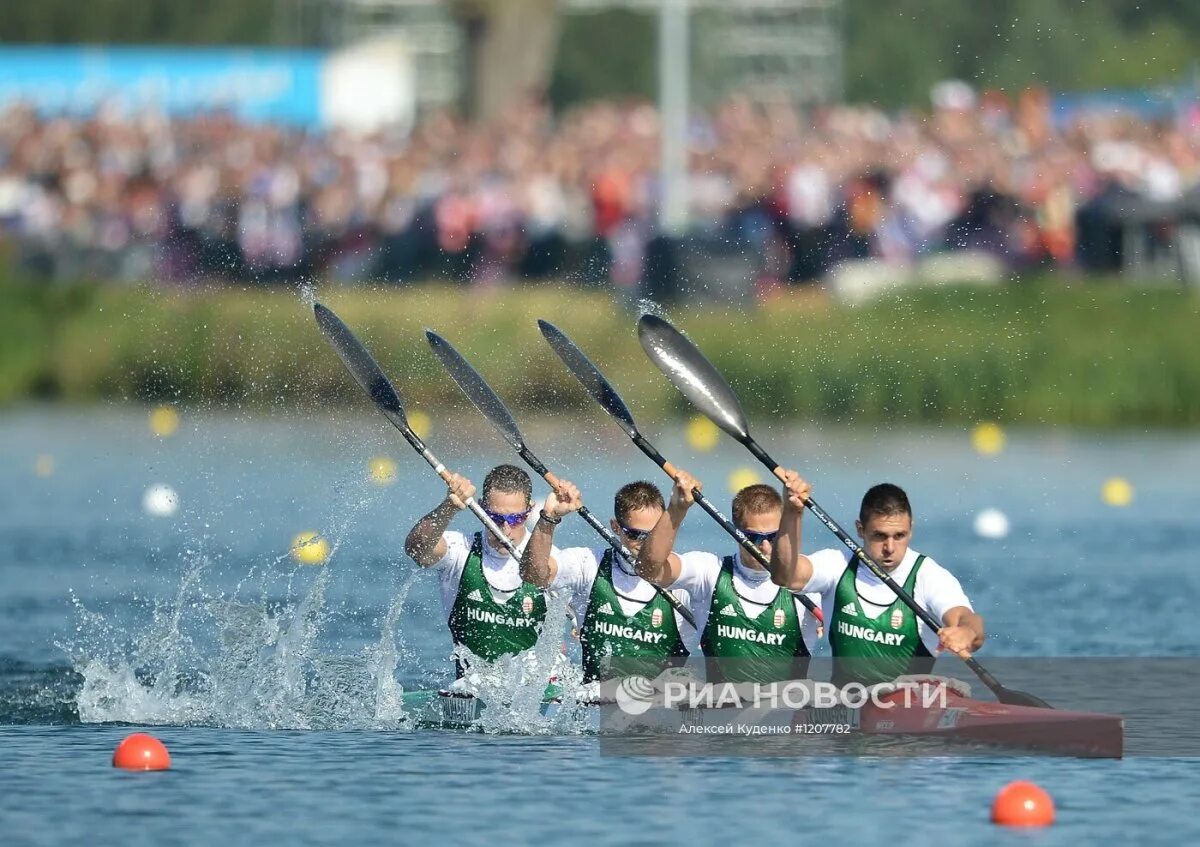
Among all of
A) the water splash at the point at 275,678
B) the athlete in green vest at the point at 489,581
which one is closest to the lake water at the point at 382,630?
the water splash at the point at 275,678

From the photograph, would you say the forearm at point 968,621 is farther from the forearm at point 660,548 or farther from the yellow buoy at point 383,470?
the yellow buoy at point 383,470

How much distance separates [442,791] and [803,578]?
5.84 feet

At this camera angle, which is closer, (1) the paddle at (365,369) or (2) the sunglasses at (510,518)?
(2) the sunglasses at (510,518)

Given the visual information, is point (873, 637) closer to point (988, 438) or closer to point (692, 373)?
point (692, 373)

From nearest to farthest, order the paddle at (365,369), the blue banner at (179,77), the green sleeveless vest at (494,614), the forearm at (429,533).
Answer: the forearm at (429,533), the green sleeveless vest at (494,614), the paddle at (365,369), the blue banner at (179,77)

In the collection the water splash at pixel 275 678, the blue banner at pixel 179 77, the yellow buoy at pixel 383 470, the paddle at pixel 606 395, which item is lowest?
the water splash at pixel 275 678

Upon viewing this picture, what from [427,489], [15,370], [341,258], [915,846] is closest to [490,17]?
[341,258]

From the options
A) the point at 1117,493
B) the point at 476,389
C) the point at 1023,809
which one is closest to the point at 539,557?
the point at 476,389

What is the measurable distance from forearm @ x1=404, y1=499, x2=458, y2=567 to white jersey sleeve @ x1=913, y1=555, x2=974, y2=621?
1.99 meters

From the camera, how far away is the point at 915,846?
28.8 ft

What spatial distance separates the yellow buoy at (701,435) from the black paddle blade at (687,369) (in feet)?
36.3

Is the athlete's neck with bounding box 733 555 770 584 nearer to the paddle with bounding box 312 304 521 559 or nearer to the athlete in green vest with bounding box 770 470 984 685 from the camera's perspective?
the athlete in green vest with bounding box 770 470 984 685

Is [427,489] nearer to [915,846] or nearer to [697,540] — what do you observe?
[697,540]

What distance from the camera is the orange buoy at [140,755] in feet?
32.8
